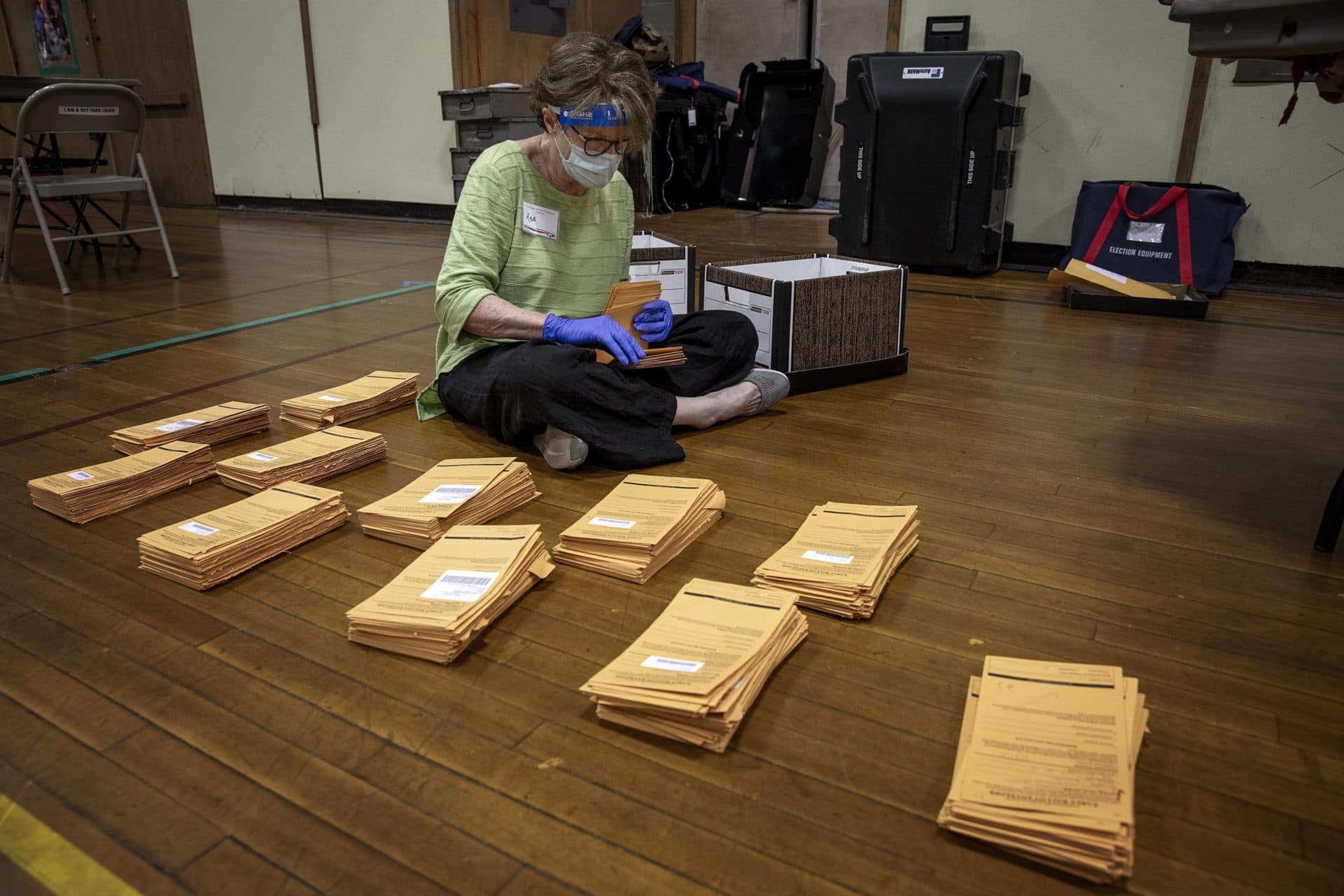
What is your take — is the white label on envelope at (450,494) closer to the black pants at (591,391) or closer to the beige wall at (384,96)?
the black pants at (591,391)

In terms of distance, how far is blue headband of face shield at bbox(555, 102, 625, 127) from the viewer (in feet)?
6.47

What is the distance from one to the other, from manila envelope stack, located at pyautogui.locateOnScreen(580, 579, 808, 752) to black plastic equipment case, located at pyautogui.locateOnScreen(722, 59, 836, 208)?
5808 millimetres

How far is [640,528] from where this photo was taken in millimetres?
1667

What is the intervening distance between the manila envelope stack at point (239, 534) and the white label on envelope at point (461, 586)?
402 mm

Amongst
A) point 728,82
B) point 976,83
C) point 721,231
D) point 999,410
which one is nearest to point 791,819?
point 999,410

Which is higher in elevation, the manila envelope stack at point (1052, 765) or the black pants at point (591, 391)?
the black pants at point (591, 391)

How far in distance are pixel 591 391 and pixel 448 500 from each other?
42cm

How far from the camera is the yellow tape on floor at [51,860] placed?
966 millimetres

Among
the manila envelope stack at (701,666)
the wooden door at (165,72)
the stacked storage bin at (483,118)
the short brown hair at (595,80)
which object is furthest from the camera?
the wooden door at (165,72)

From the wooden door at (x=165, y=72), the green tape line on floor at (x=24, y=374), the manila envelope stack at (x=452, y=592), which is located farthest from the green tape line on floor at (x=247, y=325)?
the wooden door at (x=165, y=72)

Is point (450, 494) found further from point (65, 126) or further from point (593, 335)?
point (65, 126)

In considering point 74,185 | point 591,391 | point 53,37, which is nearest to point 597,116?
point 591,391

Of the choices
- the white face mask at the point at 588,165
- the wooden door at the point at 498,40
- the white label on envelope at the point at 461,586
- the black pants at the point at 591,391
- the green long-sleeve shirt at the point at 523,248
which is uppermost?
the wooden door at the point at 498,40

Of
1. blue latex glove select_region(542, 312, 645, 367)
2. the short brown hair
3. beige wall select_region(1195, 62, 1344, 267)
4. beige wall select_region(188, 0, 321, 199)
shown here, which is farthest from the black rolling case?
beige wall select_region(188, 0, 321, 199)
